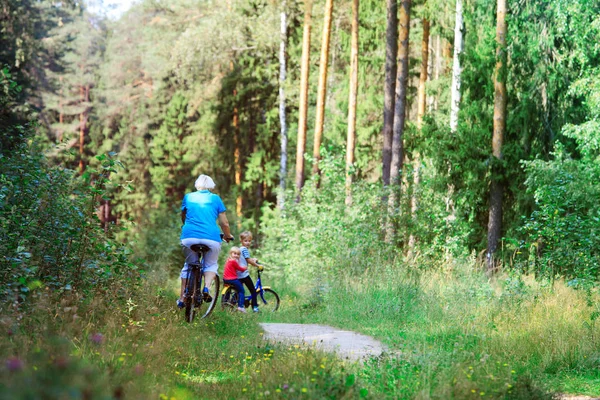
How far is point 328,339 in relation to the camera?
10.3 metres

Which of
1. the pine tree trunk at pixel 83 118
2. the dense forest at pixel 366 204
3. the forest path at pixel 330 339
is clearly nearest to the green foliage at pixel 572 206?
the dense forest at pixel 366 204

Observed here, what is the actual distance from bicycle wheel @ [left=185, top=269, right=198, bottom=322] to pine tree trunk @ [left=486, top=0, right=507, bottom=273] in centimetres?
999

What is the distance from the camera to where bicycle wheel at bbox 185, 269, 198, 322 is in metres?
10.7

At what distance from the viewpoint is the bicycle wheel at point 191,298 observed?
10.7m

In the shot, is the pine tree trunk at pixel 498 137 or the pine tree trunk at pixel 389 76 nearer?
the pine tree trunk at pixel 498 137

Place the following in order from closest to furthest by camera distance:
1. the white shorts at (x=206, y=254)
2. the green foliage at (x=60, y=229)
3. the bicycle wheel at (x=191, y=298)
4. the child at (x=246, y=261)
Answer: the green foliage at (x=60, y=229) → the bicycle wheel at (x=191, y=298) → the white shorts at (x=206, y=254) → the child at (x=246, y=261)

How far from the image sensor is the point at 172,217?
38.2 m

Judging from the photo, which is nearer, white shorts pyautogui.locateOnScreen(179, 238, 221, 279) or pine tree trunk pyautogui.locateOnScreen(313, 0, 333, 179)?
white shorts pyautogui.locateOnScreen(179, 238, 221, 279)

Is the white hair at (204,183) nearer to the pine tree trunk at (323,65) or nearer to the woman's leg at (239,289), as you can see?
the woman's leg at (239,289)

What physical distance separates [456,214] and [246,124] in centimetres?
2407

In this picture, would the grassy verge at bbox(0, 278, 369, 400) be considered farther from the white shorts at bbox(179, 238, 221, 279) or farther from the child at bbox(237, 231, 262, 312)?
the child at bbox(237, 231, 262, 312)

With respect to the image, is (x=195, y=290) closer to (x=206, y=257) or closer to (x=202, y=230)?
(x=206, y=257)

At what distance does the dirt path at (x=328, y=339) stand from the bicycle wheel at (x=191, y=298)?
3.31ft

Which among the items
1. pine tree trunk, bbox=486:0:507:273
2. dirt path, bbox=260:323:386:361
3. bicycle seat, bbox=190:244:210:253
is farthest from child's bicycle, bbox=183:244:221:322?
pine tree trunk, bbox=486:0:507:273
